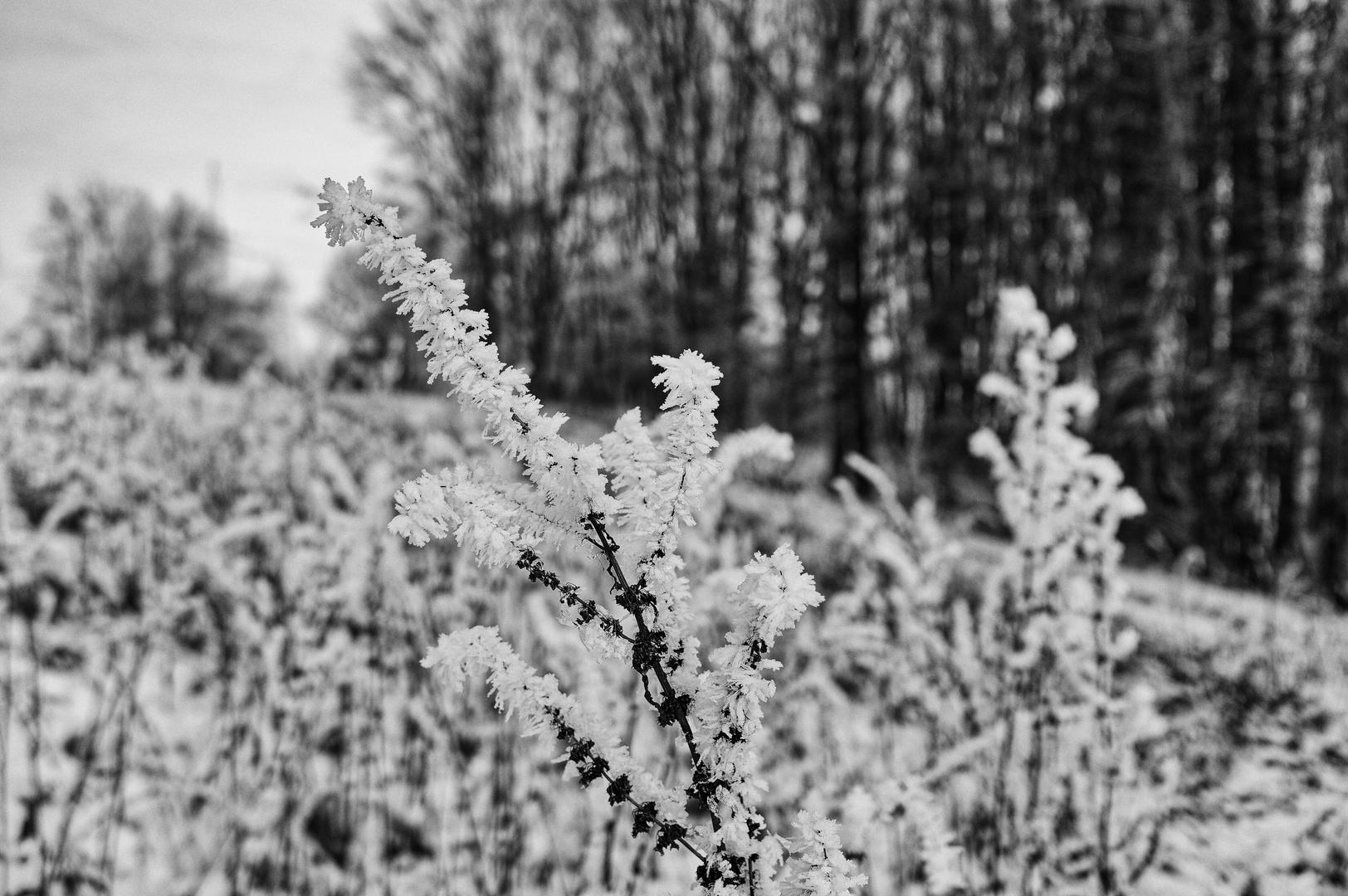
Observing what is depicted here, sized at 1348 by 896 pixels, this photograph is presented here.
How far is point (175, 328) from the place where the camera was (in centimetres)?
2923

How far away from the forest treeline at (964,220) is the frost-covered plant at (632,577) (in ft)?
24.3

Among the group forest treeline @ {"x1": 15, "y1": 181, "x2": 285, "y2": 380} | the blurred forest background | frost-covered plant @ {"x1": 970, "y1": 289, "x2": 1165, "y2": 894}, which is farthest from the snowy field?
forest treeline @ {"x1": 15, "y1": 181, "x2": 285, "y2": 380}

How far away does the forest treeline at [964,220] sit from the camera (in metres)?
9.47

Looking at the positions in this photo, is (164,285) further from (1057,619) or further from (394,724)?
(1057,619)

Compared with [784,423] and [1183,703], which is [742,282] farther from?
[1183,703]

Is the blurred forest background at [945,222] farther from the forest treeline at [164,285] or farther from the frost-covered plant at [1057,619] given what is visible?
the forest treeline at [164,285]

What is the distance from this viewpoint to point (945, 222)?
1340cm

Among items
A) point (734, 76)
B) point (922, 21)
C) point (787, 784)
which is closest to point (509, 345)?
point (734, 76)

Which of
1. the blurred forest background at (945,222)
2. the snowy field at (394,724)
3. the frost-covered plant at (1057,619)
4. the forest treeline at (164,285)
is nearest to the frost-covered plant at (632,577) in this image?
the snowy field at (394,724)

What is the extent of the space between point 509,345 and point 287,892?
13.4 m

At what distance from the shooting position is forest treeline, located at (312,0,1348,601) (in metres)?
9.47

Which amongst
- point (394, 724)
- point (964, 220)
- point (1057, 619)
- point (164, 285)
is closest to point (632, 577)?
point (1057, 619)

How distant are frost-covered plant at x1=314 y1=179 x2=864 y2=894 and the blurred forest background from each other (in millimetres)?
6593

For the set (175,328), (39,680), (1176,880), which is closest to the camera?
(1176,880)
